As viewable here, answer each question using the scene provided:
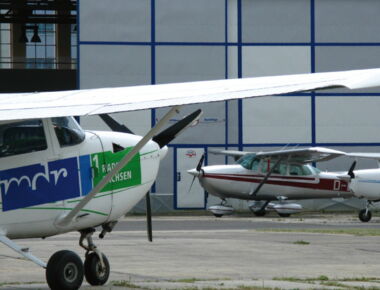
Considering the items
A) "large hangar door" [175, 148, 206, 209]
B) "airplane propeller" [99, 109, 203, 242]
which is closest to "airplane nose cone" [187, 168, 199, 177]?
"large hangar door" [175, 148, 206, 209]

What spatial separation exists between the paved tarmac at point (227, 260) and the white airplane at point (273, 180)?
1208cm

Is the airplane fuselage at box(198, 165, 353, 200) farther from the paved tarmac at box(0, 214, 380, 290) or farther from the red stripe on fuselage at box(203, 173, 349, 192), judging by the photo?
the paved tarmac at box(0, 214, 380, 290)

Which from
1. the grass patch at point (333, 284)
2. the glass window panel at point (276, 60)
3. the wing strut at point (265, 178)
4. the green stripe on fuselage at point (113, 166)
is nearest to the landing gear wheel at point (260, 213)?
the wing strut at point (265, 178)

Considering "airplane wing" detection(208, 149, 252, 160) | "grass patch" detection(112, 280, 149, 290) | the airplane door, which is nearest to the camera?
the airplane door

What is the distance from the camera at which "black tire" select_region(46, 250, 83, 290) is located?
1012 cm

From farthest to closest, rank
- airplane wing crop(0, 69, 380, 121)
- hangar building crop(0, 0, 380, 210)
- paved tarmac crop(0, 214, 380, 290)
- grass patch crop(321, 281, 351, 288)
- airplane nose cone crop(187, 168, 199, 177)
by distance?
hangar building crop(0, 0, 380, 210), airplane nose cone crop(187, 168, 199, 177), paved tarmac crop(0, 214, 380, 290), grass patch crop(321, 281, 351, 288), airplane wing crop(0, 69, 380, 121)

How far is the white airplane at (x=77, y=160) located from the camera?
8836 mm

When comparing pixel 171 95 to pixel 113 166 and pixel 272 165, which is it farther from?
pixel 272 165

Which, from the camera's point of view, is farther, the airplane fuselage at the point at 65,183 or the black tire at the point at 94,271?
the black tire at the point at 94,271

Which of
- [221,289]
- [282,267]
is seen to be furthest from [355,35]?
[221,289]

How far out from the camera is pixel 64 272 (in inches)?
401

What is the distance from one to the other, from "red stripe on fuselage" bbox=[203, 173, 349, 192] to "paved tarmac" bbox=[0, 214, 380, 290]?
39.9 feet

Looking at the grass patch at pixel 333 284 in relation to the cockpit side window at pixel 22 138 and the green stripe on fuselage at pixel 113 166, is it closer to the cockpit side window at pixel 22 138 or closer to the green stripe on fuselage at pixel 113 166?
the green stripe on fuselage at pixel 113 166

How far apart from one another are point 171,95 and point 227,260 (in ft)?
20.4
